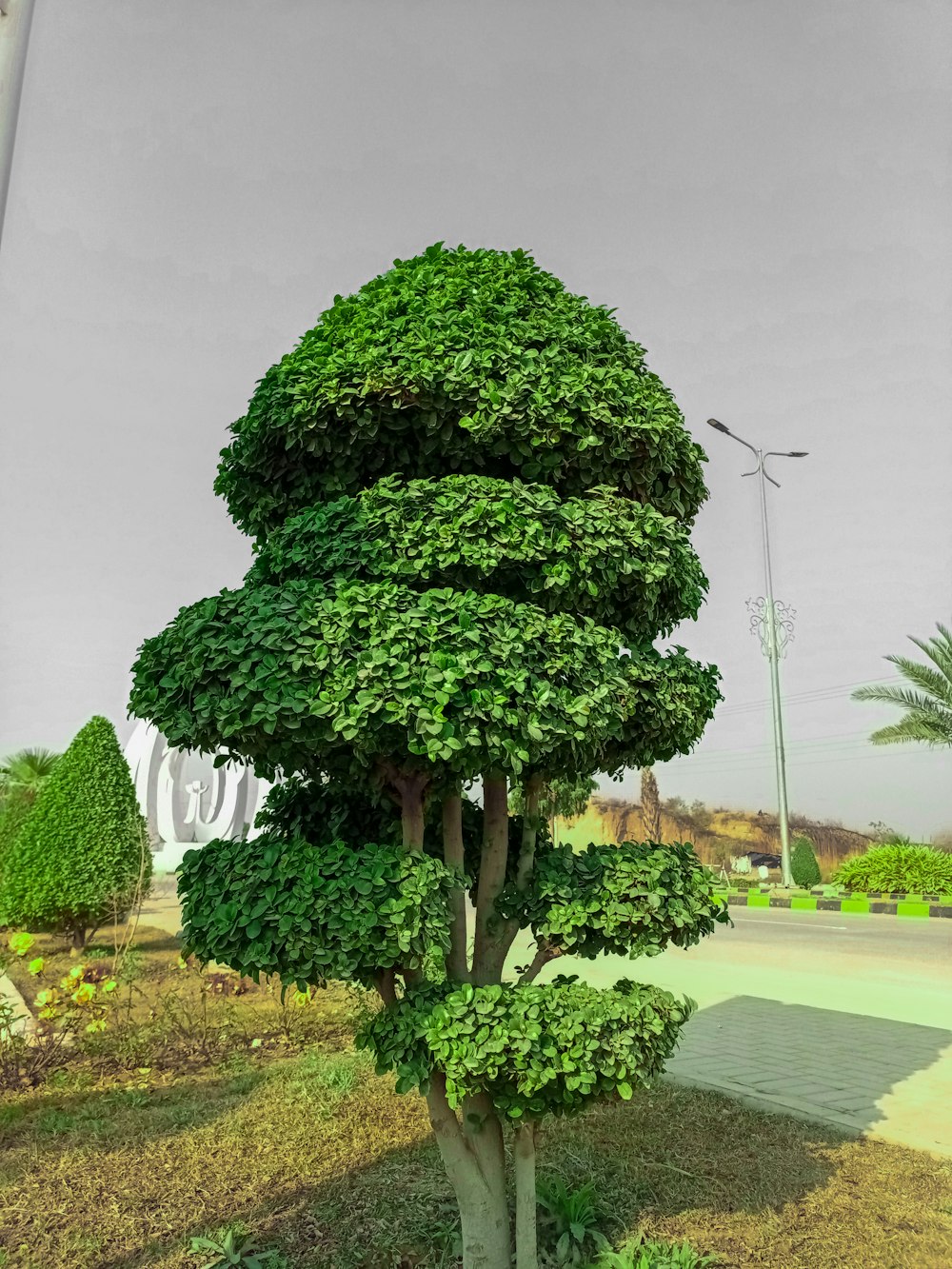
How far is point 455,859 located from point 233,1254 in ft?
5.87

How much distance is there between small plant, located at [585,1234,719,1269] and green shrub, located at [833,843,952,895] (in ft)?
61.2

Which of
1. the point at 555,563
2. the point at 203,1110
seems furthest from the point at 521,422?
the point at 203,1110

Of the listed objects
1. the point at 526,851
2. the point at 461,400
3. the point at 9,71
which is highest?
the point at 9,71

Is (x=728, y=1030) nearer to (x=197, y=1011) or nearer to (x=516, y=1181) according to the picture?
(x=197, y=1011)

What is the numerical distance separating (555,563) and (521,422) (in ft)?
1.80

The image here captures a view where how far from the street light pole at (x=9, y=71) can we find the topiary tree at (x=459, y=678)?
1.32 meters

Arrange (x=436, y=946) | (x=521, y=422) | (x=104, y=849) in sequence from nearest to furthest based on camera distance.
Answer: (x=436, y=946) → (x=521, y=422) → (x=104, y=849)

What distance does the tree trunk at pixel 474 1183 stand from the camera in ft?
11.6

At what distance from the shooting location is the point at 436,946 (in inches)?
127

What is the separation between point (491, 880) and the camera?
3740 mm

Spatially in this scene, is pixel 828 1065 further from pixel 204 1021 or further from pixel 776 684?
pixel 776 684

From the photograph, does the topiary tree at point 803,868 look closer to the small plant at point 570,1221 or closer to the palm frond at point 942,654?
the palm frond at point 942,654

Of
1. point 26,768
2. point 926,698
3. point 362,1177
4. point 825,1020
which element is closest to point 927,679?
point 926,698

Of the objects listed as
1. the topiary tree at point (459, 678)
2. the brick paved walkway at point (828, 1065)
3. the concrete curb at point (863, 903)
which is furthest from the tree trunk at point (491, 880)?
the concrete curb at point (863, 903)
